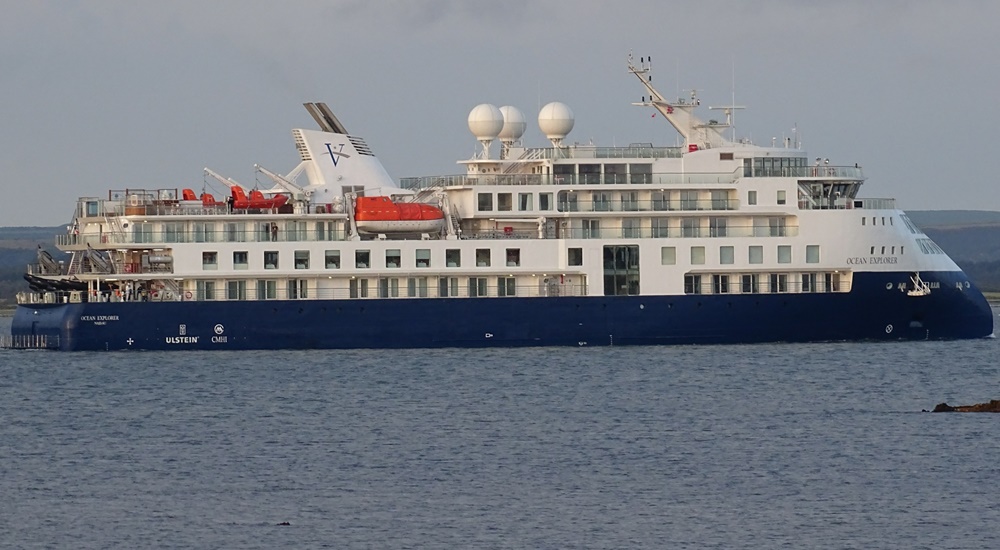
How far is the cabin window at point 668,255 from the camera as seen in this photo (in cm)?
6788

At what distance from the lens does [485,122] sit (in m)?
71.1

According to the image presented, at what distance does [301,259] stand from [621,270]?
1128 cm

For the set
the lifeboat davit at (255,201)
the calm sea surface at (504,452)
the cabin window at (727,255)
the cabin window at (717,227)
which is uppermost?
the lifeboat davit at (255,201)

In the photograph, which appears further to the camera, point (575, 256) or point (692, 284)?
point (575, 256)

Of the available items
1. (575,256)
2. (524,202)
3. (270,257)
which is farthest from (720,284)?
(270,257)

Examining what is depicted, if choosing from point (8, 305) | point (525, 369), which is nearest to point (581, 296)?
point (525, 369)

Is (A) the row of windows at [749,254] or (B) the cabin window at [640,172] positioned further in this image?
(B) the cabin window at [640,172]

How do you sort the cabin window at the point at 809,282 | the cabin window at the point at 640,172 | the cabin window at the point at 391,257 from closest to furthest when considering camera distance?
the cabin window at the point at 391,257
the cabin window at the point at 809,282
the cabin window at the point at 640,172

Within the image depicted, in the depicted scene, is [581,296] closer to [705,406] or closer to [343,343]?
[343,343]

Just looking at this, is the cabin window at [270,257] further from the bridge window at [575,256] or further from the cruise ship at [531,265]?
the bridge window at [575,256]

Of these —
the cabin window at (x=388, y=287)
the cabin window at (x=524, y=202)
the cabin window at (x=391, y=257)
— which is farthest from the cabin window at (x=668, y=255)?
the cabin window at (x=388, y=287)

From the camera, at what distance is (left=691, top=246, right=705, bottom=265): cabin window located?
2675 inches

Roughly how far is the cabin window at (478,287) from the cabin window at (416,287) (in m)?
1.62

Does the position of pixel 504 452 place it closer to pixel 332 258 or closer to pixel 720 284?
pixel 332 258
